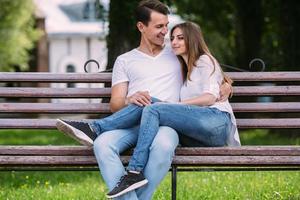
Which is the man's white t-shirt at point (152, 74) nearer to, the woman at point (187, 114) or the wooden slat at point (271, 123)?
the woman at point (187, 114)

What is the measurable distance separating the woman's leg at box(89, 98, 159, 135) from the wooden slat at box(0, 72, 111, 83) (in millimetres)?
669

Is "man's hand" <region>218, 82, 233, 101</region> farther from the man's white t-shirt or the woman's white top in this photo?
the man's white t-shirt

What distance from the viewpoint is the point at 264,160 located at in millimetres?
4902

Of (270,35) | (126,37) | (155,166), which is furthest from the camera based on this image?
(270,35)

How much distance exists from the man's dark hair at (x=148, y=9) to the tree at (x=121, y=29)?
5.68 metres

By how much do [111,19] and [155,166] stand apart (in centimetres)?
692

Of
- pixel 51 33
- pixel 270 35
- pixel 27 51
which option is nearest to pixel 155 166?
pixel 270 35

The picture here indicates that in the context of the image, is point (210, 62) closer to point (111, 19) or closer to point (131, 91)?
point (131, 91)

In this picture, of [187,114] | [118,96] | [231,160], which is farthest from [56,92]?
[231,160]

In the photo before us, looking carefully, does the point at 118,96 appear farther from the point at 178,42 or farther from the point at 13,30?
the point at 13,30

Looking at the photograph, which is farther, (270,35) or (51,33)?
(51,33)

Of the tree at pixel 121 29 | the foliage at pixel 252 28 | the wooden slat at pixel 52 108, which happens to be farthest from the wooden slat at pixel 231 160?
the foliage at pixel 252 28

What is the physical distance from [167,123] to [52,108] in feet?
3.32

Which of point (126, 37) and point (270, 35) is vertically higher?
point (126, 37)
